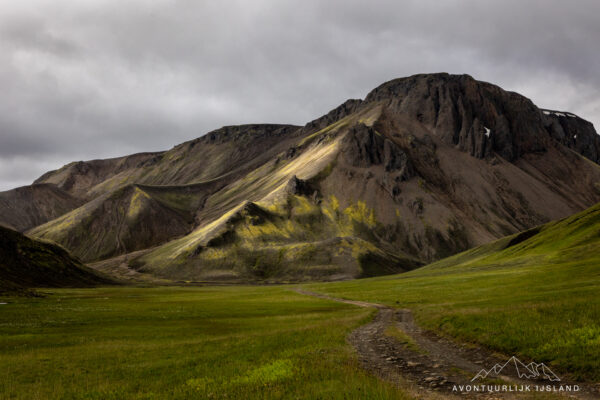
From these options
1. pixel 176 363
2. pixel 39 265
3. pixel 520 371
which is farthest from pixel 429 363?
pixel 39 265

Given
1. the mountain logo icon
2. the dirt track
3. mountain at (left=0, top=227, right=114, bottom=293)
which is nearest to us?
the dirt track

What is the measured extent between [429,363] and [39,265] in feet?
506

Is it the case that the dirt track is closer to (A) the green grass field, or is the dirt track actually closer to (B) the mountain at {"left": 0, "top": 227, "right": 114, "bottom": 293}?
(A) the green grass field

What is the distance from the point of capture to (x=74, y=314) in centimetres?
4834

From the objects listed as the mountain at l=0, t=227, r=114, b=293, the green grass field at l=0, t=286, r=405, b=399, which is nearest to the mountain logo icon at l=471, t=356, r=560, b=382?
the green grass field at l=0, t=286, r=405, b=399

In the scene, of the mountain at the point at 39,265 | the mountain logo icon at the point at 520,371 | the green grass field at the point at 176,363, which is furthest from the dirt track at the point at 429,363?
the mountain at the point at 39,265

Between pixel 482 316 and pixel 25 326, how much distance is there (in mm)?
43275

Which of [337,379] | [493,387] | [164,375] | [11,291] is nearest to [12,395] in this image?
[164,375]

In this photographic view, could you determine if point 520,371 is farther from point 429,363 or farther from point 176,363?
point 176,363

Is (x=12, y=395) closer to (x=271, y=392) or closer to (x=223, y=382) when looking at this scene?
(x=223, y=382)

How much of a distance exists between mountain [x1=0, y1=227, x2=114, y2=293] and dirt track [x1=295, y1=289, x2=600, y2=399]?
4972 inches

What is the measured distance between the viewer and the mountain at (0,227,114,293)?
12274 cm

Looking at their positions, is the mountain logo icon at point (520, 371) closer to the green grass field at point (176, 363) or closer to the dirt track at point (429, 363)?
the dirt track at point (429, 363)

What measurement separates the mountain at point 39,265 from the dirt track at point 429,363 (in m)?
126
